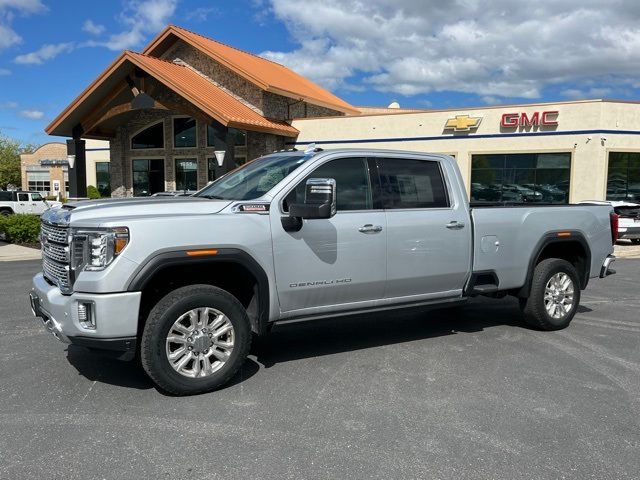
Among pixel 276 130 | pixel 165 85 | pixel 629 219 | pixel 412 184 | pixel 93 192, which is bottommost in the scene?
pixel 629 219

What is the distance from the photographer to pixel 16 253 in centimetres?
1448

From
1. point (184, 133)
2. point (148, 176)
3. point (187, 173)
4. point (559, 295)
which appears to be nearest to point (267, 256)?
point (559, 295)

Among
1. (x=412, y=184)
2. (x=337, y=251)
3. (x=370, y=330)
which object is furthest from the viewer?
(x=370, y=330)

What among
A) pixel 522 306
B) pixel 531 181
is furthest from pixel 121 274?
pixel 531 181

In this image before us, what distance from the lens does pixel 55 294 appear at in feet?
14.2

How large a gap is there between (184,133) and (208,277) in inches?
963

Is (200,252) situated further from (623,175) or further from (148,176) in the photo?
(148,176)

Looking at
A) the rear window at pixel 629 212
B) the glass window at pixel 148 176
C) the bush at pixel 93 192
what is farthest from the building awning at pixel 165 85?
the rear window at pixel 629 212

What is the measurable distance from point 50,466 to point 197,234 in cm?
181

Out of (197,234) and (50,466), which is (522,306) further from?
(50,466)

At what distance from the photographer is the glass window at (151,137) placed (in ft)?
93.2

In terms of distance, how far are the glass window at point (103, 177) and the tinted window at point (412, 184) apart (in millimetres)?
29926

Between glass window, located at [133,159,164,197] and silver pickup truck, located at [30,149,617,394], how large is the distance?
2387cm

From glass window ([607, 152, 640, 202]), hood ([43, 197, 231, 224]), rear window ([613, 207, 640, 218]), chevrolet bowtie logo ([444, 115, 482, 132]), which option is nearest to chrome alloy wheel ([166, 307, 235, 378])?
hood ([43, 197, 231, 224])
